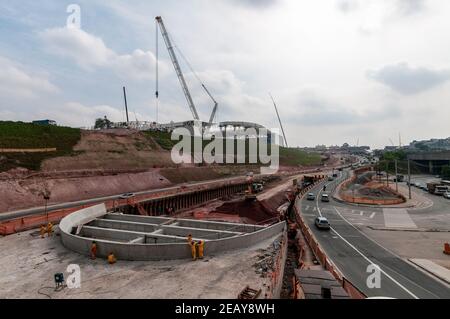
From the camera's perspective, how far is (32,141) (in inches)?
2468

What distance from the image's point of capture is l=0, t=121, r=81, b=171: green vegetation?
2087 inches

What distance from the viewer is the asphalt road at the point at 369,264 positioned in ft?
60.0

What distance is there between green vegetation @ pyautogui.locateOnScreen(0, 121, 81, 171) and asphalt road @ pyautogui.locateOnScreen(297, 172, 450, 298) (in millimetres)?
50613

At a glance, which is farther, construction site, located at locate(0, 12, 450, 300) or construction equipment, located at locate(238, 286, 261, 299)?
construction site, located at locate(0, 12, 450, 300)

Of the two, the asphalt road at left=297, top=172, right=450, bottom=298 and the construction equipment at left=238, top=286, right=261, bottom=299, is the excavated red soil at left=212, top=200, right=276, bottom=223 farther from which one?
the construction equipment at left=238, top=286, right=261, bottom=299

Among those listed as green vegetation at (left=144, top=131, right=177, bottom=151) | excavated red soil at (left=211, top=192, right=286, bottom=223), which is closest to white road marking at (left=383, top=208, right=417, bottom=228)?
excavated red soil at (left=211, top=192, right=286, bottom=223)

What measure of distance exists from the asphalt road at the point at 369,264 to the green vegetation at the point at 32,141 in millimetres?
50613

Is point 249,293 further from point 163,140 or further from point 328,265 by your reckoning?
point 163,140

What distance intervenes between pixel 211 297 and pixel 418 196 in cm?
6448

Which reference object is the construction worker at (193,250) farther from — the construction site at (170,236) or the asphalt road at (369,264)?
the asphalt road at (369,264)

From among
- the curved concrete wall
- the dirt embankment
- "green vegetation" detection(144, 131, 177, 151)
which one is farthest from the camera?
"green vegetation" detection(144, 131, 177, 151)

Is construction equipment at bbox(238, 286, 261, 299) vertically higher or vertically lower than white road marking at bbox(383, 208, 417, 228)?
higher

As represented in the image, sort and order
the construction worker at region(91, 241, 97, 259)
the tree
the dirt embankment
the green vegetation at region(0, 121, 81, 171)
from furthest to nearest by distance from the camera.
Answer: the tree < the green vegetation at region(0, 121, 81, 171) < the dirt embankment < the construction worker at region(91, 241, 97, 259)
